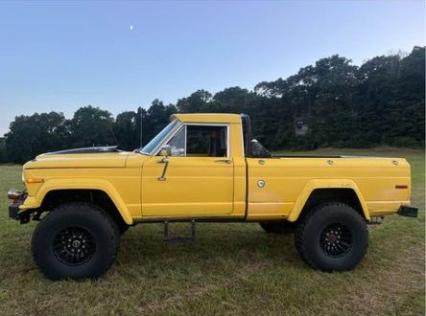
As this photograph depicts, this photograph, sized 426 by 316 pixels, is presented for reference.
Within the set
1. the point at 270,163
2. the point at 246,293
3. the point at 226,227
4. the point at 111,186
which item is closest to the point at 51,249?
the point at 111,186

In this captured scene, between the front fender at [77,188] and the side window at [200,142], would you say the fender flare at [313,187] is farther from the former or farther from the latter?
the front fender at [77,188]

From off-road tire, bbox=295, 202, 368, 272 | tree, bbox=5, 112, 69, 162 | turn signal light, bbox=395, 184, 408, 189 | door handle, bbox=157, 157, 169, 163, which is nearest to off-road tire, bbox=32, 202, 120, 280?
door handle, bbox=157, 157, 169, 163

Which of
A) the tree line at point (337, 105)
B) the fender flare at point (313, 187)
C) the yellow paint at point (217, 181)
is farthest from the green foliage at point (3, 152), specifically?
the fender flare at point (313, 187)

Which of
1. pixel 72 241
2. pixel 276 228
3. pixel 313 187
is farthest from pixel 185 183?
pixel 276 228

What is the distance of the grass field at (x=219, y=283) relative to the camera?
3748mm

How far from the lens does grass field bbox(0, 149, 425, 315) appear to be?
3.75m

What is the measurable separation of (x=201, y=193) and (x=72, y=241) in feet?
5.21

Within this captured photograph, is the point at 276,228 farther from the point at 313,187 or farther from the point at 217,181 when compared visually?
the point at 217,181

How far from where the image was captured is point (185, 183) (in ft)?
15.1

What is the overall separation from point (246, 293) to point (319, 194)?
1.78m

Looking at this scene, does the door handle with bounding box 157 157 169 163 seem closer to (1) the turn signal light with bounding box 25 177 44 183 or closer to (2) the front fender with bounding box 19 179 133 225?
(2) the front fender with bounding box 19 179 133 225

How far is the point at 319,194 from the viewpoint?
5.15 metres

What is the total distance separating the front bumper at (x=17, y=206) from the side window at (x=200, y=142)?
1836 mm

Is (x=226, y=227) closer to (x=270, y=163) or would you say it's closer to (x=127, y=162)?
(x=270, y=163)
